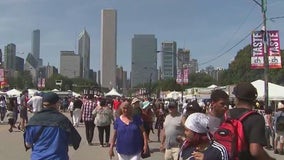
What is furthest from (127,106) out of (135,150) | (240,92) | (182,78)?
(182,78)

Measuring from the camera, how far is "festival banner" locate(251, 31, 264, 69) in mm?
26016

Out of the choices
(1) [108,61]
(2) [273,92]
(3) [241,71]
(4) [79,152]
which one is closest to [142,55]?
(1) [108,61]

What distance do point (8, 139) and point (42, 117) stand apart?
601 inches

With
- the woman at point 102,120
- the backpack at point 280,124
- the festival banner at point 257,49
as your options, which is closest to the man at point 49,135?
the woman at point 102,120

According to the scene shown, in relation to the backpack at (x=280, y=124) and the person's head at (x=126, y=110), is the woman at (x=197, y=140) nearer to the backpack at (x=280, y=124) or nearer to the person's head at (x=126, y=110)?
the person's head at (x=126, y=110)

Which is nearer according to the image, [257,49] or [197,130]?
[197,130]

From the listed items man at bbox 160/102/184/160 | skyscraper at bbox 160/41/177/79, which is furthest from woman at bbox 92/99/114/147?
skyscraper at bbox 160/41/177/79

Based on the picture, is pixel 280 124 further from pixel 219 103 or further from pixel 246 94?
pixel 246 94

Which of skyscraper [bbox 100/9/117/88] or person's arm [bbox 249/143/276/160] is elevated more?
skyscraper [bbox 100/9/117/88]

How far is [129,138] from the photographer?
866 cm

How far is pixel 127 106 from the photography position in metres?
8.93

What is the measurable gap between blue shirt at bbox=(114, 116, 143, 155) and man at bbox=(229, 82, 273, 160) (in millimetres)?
4085

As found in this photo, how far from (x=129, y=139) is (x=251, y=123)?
4414 millimetres

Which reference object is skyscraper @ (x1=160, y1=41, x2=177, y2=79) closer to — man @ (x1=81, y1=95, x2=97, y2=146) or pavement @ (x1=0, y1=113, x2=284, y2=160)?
man @ (x1=81, y1=95, x2=97, y2=146)
